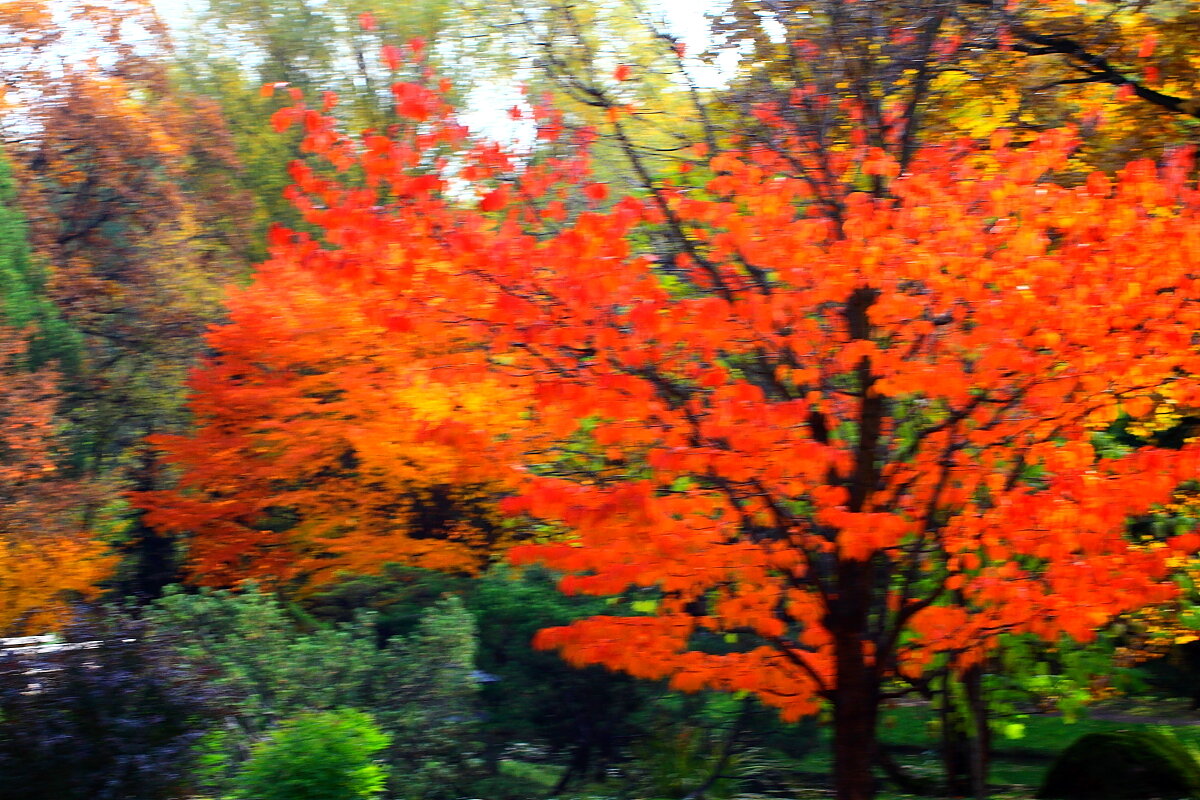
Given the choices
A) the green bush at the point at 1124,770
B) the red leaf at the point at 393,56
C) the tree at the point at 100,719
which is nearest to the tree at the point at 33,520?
the tree at the point at 100,719

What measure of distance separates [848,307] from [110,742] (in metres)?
4.78

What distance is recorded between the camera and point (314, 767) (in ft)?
22.6

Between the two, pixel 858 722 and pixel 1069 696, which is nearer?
pixel 858 722

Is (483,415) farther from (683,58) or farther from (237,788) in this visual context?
(683,58)

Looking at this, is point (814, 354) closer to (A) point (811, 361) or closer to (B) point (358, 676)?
(A) point (811, 361)

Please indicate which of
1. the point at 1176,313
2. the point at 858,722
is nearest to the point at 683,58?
the point at 1176,313

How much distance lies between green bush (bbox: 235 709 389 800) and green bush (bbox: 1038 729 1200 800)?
6.49 m

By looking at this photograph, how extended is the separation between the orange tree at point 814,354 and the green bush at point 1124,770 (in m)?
4.35

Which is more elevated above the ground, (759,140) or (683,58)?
(683,58)

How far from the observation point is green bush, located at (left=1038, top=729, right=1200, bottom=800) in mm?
10000

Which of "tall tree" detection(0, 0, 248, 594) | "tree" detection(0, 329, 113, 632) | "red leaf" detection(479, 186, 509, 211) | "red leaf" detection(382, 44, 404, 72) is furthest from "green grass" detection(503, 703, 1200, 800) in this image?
"tall tree" detection(0, 0, 248, 594)

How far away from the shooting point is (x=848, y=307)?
20.4ft

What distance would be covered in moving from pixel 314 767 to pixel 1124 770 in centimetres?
702

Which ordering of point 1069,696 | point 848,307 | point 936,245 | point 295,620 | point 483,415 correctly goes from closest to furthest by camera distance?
point 936,245
point 848,307
point 1069,696
point 483,415
point 295,620
